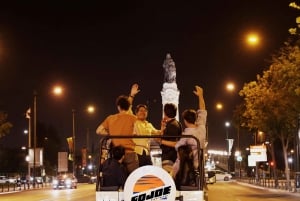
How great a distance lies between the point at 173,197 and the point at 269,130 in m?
44.3

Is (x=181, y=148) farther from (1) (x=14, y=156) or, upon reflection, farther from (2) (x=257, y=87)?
(1) (x=14, y=156)

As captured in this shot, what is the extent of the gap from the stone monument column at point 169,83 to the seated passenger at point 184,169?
10231 centimetres

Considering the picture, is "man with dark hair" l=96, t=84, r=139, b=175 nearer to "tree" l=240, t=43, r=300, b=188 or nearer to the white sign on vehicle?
the white sign on vehicle

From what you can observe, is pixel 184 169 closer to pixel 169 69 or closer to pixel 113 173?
pixel 113 173

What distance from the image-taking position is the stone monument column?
11373 centimetres

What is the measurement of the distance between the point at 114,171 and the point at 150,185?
942 mm

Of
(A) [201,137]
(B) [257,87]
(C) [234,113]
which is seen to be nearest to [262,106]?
(B) [257,87]

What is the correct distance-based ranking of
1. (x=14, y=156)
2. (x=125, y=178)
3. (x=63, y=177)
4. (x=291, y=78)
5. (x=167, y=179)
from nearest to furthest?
(x=167, y=179) < (x=125, y=178) < (x=291, y=78) < (x=63, y=177) < (x=14, y=156)

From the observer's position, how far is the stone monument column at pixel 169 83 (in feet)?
373

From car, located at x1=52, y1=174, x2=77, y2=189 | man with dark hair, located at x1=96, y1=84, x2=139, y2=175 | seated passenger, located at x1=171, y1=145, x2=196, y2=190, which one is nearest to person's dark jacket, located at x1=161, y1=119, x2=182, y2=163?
seated passenger, located at x1=171, y1=145, x2=196, y2=190

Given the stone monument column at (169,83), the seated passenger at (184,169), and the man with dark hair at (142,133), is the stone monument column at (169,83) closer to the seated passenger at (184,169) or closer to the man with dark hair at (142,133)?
the man with dark hair at (142,133)

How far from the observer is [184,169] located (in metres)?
9.19

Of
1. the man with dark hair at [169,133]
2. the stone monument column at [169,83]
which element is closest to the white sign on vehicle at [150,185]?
the man with dark hair at [169,133]

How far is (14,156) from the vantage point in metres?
138
